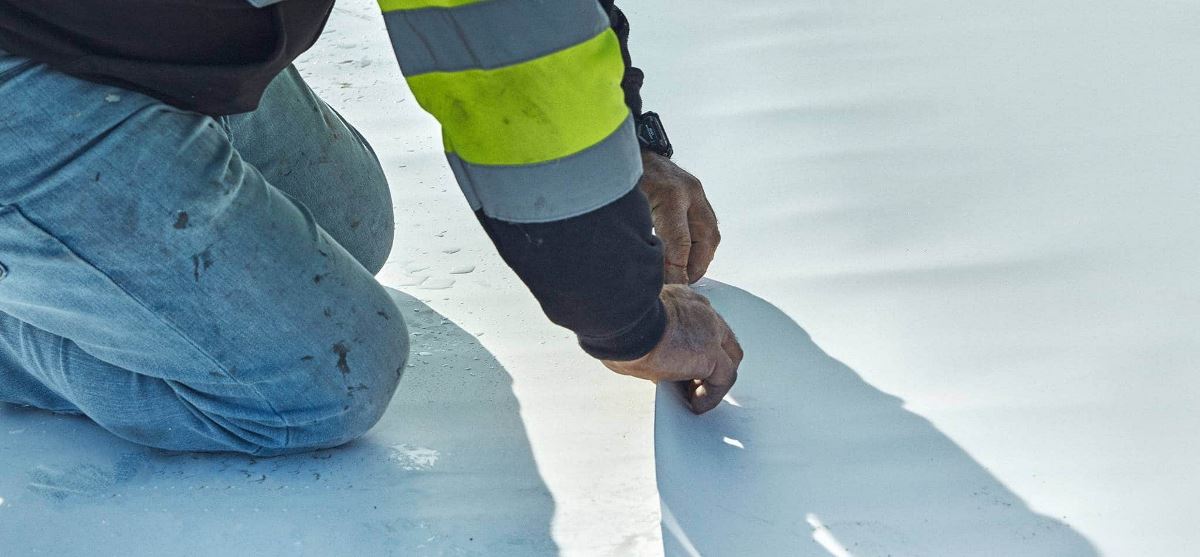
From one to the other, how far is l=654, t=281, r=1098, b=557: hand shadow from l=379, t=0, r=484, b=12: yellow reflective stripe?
0.72 meters

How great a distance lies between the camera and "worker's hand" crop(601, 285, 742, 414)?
4.81ft

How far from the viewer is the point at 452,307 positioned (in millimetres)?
2023

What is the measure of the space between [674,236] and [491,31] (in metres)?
0.73

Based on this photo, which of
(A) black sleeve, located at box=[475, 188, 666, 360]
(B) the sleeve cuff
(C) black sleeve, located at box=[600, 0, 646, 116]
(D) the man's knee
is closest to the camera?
(A) black sleeve, located at box=[475, 188, 666, 360]

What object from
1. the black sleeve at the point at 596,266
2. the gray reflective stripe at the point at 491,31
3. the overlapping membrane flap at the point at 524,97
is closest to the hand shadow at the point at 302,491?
the black sleeve at the point at 596,266

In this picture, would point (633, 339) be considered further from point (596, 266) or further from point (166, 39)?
point (166, 39)

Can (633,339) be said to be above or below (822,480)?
above

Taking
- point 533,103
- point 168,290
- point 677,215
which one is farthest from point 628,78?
point 168,290

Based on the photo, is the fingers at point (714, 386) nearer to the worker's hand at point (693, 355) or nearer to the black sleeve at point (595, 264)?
the worker's hand at point (693, 355)

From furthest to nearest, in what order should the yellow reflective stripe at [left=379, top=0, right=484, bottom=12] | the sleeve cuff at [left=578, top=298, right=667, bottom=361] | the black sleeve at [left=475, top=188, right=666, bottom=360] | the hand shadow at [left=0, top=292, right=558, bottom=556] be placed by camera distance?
the hand shadow at [left=0, top=292, right=558, bottom=556] → the sleeve cuff at [left=578, top=298, right=667, bottom=361] → the black sleeve at [left=475, top=188, right=666, bottom=360] → the yellow reflective stripe at [left=379, top=0, right=484, bottom=12]

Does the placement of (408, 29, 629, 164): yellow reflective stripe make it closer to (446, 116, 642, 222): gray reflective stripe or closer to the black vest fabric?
(446, 116, 642, 222): gray reflective stripe

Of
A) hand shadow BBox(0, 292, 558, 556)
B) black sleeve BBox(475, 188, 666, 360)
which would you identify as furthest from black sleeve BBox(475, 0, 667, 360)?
hand shadow BBox(0, 292, 558, 556)

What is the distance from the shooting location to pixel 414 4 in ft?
3.74

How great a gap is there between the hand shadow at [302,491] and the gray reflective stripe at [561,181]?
48cm
